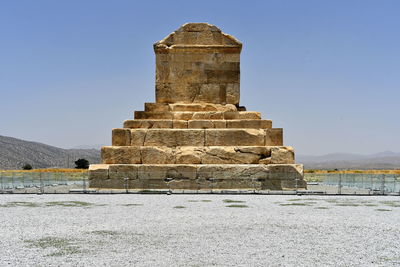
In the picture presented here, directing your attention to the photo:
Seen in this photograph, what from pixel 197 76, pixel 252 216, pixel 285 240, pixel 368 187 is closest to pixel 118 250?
pixel 285 240

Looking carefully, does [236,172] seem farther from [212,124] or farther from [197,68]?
[197,68]

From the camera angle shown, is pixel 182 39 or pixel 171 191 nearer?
pixel 171 191

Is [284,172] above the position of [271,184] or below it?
above

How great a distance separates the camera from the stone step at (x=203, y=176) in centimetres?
1909

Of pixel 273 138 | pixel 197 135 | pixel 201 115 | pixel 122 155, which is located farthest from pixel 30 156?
pixel 273 138

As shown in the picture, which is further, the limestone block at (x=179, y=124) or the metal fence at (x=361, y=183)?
the limestone block at (x=179, y=124)

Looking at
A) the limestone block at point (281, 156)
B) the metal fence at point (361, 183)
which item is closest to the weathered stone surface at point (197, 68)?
the limestone block at point (281, 156)

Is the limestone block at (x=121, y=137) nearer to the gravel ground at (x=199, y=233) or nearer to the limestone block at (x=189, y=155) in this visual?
the limestone block at (x=189, y=155)

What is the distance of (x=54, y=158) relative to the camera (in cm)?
9806

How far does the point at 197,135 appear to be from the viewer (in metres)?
20.3

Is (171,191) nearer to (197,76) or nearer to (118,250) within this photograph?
(197,76)

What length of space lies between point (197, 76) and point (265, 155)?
506cm

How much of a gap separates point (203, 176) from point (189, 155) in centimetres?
108

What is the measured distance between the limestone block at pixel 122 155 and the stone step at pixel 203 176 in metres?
0.53
